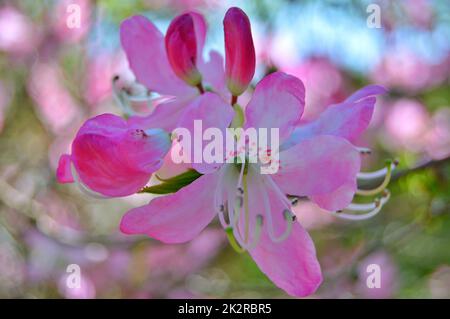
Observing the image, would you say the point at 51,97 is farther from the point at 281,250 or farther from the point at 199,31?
the point at 281,250

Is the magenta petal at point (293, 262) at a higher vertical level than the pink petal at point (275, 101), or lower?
lower

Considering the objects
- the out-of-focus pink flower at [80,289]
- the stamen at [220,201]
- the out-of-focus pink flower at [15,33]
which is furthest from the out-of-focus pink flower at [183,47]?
the out-of-focus pink flower at [15,33]

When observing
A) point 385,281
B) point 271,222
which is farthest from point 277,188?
point 385,281

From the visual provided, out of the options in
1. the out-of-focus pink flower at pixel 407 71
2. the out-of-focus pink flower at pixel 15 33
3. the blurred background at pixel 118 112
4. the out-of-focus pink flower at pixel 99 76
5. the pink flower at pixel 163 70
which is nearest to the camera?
the pink flower at pixel 163 70

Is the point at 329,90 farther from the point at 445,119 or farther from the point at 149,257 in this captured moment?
the point at 149,257

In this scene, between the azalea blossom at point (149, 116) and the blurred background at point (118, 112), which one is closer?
the azalea blossom at point (149, 116)

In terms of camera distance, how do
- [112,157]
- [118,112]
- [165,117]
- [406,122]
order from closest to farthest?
[112,157] < [165,117] < [118,112] < [406,122]

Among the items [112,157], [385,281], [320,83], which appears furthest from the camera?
[320,83]

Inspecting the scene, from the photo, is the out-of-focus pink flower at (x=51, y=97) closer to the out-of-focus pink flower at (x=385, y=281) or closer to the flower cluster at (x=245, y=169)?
the out-of-focus pink flower at (x=385, y=281)
